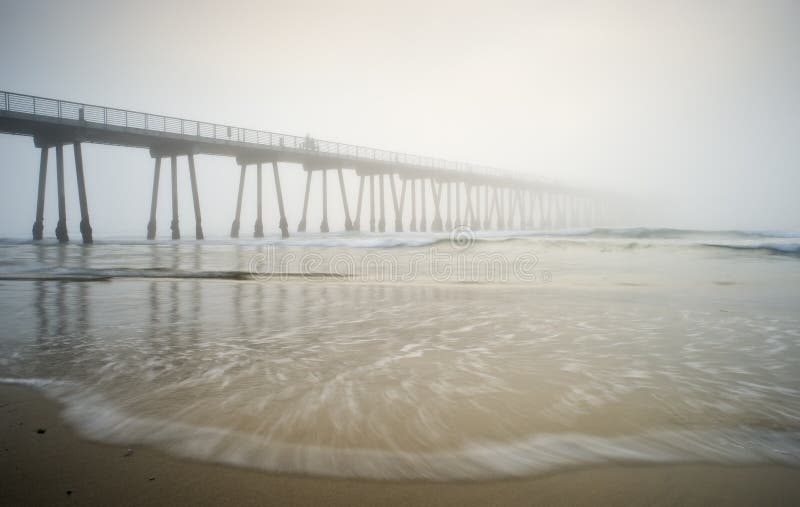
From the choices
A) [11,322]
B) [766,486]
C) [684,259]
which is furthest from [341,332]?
[684,259]

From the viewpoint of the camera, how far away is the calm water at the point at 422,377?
127 centimetres

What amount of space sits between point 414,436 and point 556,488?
45 cm

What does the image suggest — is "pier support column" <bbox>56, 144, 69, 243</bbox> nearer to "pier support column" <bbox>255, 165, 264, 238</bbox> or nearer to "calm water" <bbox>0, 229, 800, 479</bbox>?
"pier support column" <bbox>255, 165, 264, 238</bbox>

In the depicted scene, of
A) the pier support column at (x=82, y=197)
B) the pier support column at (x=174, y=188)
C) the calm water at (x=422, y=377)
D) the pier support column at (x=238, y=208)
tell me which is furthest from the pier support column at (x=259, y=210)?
the calm water at (x=422, y=377)

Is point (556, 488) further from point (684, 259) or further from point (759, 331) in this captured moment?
point (684, 259)

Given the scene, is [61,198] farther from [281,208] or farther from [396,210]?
[396,210]

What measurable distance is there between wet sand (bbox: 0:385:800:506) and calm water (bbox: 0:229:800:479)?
6 cm

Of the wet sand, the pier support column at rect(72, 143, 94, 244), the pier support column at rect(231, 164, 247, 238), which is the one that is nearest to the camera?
the wet sand

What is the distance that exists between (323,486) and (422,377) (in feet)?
2.95

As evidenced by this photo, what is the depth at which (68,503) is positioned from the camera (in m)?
0.97

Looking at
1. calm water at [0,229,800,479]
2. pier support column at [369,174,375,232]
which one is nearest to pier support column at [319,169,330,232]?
pier support column at [369,174,375,232]

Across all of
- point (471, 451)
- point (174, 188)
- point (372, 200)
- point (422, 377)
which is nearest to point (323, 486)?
point (471, 451)

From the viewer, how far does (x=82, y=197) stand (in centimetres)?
1989

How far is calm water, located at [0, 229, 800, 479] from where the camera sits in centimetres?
127
